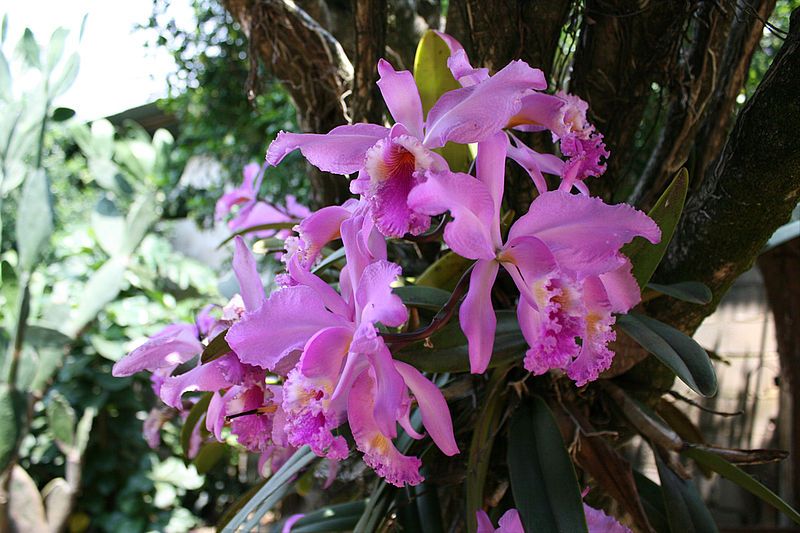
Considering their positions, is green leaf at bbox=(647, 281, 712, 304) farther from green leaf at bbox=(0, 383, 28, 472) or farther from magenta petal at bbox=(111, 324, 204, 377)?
green leaf at bbox=(0, 383, 28, 472)

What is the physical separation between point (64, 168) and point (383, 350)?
183 inches

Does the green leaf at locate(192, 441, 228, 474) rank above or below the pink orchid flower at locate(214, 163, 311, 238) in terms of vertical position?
below

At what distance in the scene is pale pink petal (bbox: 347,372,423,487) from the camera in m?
0.38

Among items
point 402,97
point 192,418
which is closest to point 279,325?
point 402,97

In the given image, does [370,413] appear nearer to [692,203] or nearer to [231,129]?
[692,203]

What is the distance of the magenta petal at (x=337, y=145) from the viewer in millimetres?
390

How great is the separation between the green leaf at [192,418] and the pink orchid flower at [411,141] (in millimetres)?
269

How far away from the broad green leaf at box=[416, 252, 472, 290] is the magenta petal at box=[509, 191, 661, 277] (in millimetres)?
141

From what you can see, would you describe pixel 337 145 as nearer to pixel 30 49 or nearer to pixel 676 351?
pixel 676 351

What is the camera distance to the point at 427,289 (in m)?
0.45

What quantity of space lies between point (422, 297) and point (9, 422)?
142 centimetres

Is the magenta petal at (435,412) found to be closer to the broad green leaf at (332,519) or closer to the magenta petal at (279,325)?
the magenta petal at (279,325)

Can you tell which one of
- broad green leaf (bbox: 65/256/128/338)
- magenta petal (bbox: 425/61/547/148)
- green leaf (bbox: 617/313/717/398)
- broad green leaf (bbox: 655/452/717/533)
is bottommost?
broad green leaf (bbox: 65/256/128/338)

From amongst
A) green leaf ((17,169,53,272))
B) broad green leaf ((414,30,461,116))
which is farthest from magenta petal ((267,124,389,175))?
green leaf ((17,169,53,272))
